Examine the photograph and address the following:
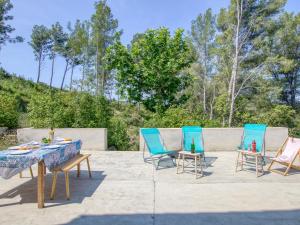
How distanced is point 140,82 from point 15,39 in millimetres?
14567

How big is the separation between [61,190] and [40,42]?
102ft

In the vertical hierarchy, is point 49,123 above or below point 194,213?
above

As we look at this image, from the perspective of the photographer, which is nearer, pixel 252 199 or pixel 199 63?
pixel 252 199

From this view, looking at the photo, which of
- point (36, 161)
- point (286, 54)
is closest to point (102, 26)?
point (286, 54)

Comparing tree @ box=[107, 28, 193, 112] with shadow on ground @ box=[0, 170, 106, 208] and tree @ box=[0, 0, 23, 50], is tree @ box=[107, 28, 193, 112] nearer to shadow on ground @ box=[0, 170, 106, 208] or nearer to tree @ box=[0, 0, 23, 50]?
shadow on ground @ box=[0, 170, 106, 208]

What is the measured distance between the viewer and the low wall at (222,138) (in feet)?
27.8

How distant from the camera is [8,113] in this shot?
388 inches

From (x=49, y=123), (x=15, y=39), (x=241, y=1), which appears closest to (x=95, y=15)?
(x=15, y=39)

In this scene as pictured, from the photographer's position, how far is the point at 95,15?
2011 cm

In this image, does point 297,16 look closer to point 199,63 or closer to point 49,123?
point 199,63

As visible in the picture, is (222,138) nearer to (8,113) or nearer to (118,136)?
(118,136)

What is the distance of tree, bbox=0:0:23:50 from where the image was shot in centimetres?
2092

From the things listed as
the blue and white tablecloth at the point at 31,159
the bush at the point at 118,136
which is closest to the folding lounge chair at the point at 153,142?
the blue and white tablecloth at the point at 31,159

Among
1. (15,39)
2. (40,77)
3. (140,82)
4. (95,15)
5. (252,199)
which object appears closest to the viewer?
(252,199)
